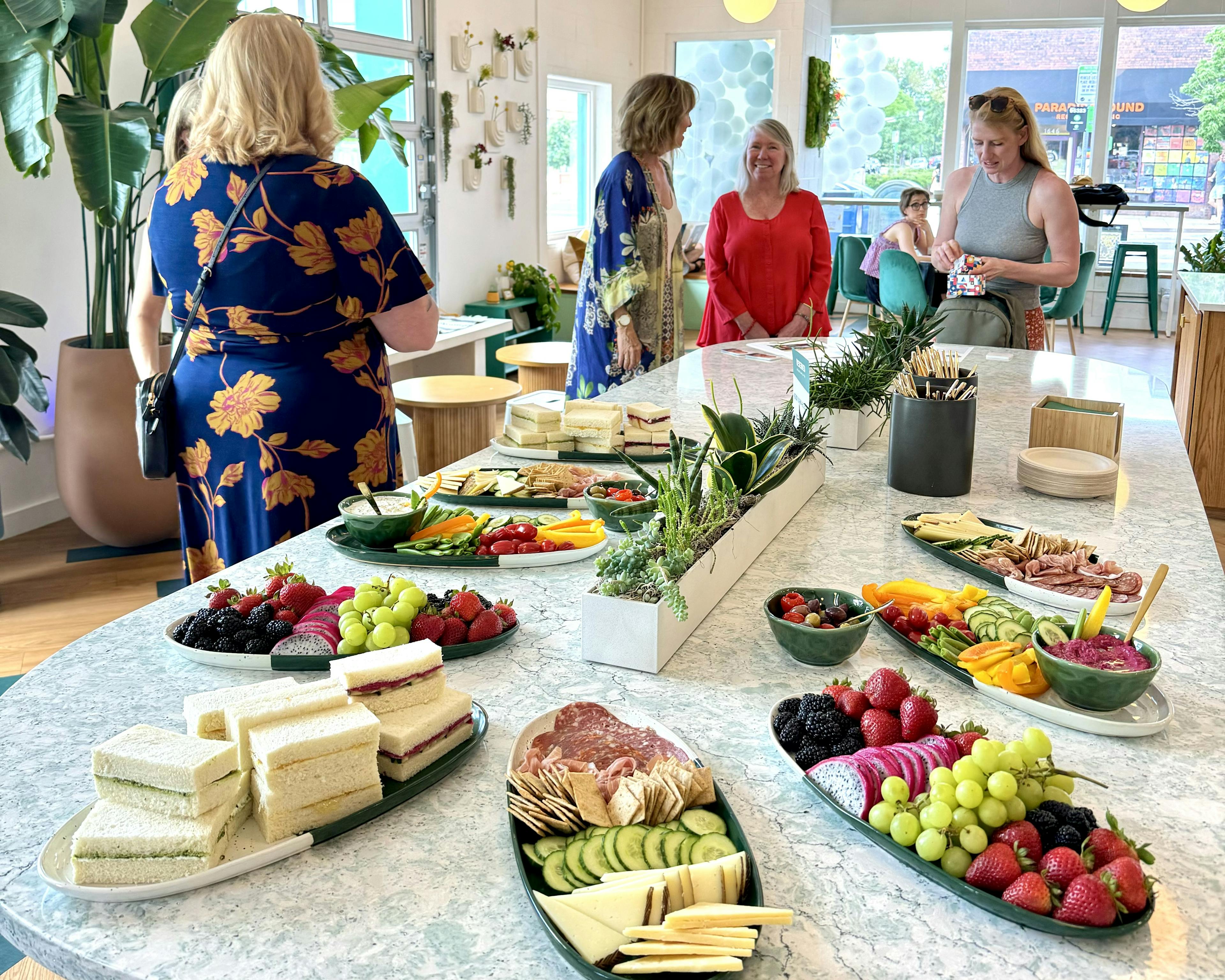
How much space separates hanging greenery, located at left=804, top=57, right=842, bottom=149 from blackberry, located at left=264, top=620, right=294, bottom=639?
9796 millimetres

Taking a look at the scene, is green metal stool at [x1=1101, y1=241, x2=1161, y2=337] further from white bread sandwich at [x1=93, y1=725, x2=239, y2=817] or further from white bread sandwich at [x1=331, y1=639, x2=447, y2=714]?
white bread sandwich at [x1=93, y1=725, x2=239, y2=817]

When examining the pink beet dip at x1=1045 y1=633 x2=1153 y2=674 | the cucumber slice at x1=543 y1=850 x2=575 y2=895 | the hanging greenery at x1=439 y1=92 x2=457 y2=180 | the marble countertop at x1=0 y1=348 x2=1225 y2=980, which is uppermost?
the hanging greenery at x1=439 y1=92 x2=457 y2=180

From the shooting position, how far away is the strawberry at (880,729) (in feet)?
3.53

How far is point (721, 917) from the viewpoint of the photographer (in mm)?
849

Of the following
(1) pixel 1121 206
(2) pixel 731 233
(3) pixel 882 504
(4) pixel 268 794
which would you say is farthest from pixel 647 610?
(1) pixel 1121 206

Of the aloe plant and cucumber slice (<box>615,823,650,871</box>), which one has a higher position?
the aloe plant

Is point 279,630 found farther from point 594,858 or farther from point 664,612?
point 594,858

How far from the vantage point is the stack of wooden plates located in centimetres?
210

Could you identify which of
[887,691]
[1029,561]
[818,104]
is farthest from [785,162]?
[818,104]

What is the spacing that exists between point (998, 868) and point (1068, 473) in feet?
4.51

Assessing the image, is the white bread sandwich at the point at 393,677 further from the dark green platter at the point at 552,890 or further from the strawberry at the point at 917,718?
the strawberry at the point at 917,718

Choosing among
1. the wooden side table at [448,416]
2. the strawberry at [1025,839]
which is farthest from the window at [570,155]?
the strawberry at [1025,839]

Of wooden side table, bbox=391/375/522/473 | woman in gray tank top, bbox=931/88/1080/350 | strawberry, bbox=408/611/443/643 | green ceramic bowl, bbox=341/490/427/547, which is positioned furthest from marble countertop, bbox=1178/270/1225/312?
strawberry, bbox=408/611/443/643

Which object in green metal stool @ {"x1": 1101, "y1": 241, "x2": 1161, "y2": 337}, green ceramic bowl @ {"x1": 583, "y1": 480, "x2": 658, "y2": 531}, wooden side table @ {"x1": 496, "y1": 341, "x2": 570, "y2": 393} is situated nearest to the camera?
green ceramic bowl @ {"x1": 583, "y1": 480, "x2": 658, "y2": 531}
